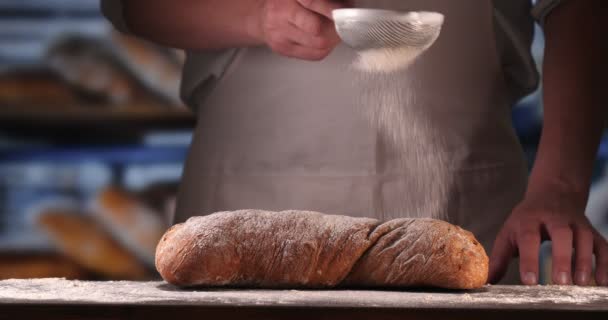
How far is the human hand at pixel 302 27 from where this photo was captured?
1.32 m

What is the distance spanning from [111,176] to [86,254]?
218mm

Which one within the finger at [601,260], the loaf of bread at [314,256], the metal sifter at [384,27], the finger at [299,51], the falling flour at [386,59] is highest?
the metal sifter at [384,27]

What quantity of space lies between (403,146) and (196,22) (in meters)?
0.46

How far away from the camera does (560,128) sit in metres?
1.50

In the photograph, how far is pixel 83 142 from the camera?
7.27ft

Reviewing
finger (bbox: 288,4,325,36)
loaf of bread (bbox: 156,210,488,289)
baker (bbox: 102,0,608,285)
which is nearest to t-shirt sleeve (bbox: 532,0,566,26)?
baker (bbox: 102,0,608,285)

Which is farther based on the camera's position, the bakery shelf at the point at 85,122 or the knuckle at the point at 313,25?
the bakery shelf at the point at 85,122

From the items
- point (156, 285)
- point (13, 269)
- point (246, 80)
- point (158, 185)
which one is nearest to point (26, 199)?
point (13, 269)

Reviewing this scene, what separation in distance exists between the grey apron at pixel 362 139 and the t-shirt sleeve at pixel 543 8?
0.10 m

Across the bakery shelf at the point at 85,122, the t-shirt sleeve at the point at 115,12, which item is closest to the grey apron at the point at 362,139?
the t-shirt sleeve at the point at 115,12

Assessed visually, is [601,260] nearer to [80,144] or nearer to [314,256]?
[314,256]

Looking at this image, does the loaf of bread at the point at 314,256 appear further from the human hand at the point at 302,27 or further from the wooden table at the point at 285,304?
the human hand at the point at 302,27

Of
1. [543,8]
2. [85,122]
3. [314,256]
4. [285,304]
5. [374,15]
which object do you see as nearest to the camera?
[285,304]

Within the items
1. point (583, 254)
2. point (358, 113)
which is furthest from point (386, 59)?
point (583, 254)
